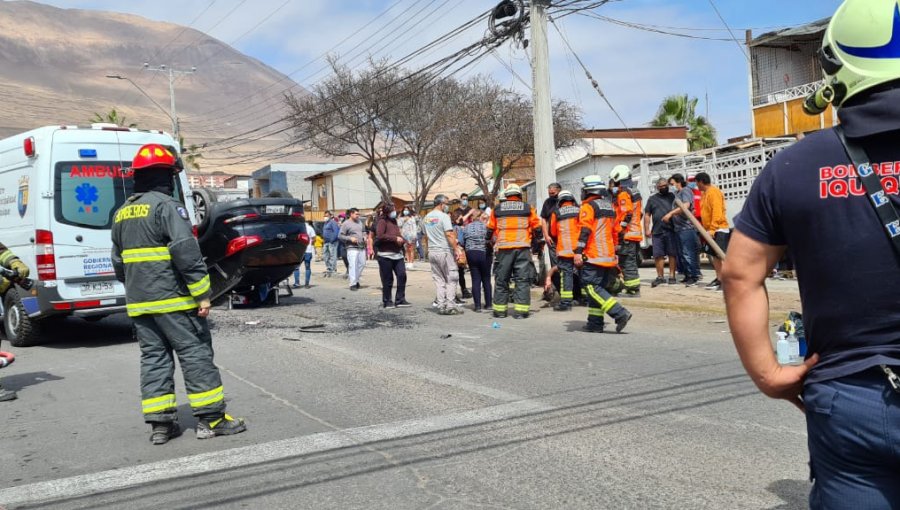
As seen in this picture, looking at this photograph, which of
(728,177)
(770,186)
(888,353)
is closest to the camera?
(888,353)

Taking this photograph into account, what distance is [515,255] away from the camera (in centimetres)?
1088

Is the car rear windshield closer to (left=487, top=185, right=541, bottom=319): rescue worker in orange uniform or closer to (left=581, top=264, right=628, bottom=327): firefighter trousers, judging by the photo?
(left=487, top=185, right=541, bottom=319): rescue worker in orange uniform

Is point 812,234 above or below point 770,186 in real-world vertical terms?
below

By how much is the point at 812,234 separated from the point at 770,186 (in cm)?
16

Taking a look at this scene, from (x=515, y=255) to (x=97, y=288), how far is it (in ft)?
18.6

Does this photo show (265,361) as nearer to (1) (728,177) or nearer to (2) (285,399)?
(2) (285,399)

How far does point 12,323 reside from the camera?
9867 millimetres

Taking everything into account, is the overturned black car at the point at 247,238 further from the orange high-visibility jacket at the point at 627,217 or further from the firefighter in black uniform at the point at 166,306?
the firefighter in black uniform at the point at 166,306

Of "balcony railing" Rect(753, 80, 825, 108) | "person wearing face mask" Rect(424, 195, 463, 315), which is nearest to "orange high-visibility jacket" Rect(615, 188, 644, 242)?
"person wearing face mask" Rect(424, 195, 463, 315)

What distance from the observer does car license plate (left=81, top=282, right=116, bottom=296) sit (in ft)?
30.5

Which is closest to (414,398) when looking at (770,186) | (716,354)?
(716,354)

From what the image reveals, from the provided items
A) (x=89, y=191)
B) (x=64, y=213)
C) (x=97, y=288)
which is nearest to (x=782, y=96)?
(x=89, y=191)

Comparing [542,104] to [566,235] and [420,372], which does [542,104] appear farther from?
[420,372]

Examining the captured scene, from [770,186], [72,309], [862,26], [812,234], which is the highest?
[862,26]
